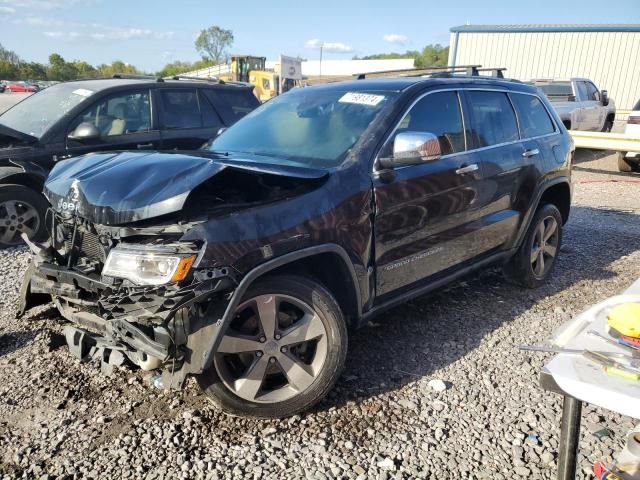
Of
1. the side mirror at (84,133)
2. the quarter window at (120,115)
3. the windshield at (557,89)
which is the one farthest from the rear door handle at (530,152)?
the windshield at (557,89)

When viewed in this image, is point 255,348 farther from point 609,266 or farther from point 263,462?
point 609,266

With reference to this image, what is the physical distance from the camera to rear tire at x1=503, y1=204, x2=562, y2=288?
15.5 feet

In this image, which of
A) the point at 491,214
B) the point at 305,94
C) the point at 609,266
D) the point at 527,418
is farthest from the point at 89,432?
the point at 609,266

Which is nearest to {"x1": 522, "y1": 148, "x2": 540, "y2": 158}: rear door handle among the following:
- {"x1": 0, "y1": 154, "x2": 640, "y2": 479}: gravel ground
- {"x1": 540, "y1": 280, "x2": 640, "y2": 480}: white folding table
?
{"x1": 0, "y1": 154, "x2": 640, "y2": 479}: gravel ground

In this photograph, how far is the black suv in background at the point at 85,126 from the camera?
5605 mm

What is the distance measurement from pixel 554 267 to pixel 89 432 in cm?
456

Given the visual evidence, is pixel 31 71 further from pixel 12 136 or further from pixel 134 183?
pixel 134 183

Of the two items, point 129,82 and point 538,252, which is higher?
point 129,82

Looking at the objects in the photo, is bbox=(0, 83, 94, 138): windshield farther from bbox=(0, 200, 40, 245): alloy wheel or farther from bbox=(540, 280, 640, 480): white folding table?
bbox=(540, 280, 640, 480): white folding table

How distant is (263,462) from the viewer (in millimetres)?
2527

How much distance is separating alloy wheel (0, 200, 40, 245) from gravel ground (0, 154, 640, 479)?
2038mm

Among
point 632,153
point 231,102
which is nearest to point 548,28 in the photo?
point 632,153

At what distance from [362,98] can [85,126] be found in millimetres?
3504

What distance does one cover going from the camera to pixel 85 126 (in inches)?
224
